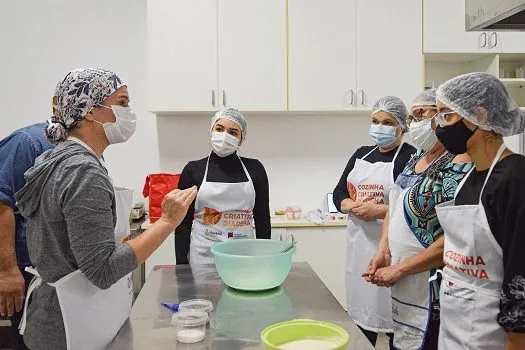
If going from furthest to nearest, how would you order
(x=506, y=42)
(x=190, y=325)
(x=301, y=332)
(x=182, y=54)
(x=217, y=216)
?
(x=506, y=42), (x=182, y=54), (x=217, y=216), (x=190, y=325), (x=301, y=332)

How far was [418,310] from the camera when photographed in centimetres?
166

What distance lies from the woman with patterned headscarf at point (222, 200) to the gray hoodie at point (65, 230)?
40.1 inches

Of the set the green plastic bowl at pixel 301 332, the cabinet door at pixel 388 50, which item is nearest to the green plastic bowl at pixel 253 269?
the green plastic bowl at pixel 301 332

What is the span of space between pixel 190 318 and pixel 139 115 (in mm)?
2565

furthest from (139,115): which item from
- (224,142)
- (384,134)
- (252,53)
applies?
(384,134)

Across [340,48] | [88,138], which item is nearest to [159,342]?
[88,138]

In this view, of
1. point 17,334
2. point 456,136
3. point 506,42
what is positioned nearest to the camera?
point 456,136

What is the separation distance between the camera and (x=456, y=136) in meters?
1.39

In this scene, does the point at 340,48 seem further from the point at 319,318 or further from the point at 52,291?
the point at 52,291

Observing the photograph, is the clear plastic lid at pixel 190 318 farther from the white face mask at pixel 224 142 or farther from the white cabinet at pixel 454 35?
the white cabinet at pixel 454 35

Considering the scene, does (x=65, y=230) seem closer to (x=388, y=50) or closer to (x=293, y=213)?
(x=293, y=213)

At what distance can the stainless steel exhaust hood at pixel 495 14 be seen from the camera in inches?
46.3

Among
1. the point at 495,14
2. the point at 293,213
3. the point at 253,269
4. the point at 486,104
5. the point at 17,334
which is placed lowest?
the point at 17,334

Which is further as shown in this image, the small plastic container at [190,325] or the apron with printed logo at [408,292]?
the apron with printed logo at [408,292]
